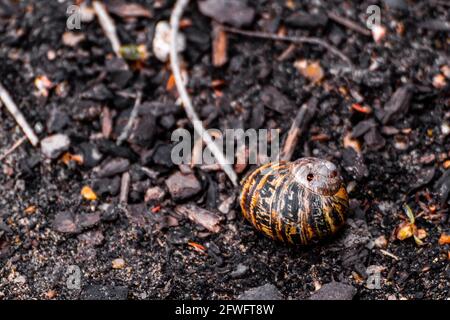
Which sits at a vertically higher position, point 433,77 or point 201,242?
point 433,77

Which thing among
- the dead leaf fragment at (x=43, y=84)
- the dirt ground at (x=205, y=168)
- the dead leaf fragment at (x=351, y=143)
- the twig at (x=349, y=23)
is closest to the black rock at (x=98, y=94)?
the dirt ground at (x=205, y=168)

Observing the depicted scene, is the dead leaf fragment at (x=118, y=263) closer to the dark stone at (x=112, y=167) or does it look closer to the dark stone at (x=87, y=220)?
the dark stone at (x=87, y=220)

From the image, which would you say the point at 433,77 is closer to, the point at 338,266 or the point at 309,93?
the point at 309,93

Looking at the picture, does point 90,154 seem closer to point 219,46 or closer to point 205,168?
point 205,168

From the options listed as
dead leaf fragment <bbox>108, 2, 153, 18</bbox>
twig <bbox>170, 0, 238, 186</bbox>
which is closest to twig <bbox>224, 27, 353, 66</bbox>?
twig <bbox>170, 0, 238, 186</bbox>

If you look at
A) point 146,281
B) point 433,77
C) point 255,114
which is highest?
point 433,77

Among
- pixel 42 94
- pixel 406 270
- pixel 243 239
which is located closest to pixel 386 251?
pixel 406 270

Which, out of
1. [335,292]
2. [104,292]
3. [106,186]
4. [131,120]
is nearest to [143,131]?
[131,120]
